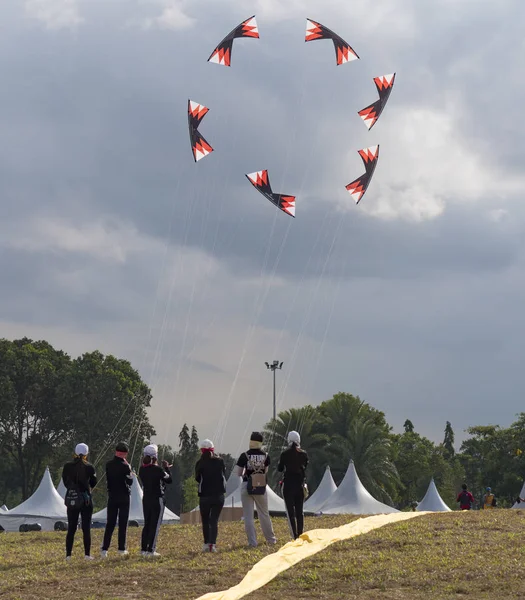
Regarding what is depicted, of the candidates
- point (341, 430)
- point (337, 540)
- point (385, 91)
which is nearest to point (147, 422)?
point (341, 430)

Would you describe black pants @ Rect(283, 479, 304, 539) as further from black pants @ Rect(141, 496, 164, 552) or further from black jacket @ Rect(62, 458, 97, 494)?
black jacket @ Rect(62, 458, 97, 494)

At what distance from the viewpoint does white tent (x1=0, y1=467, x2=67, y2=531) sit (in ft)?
145

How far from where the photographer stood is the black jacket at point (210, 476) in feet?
56.6

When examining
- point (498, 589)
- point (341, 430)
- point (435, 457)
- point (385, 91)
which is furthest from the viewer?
point (435, 457)

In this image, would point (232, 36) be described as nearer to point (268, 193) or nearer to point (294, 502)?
point (268, 193)

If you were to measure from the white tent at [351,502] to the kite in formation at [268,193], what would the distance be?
1481cm

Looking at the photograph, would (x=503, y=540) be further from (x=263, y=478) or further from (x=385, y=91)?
(x=385, y=91)

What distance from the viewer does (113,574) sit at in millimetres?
14805

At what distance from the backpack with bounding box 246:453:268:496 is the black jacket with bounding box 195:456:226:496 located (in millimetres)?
582

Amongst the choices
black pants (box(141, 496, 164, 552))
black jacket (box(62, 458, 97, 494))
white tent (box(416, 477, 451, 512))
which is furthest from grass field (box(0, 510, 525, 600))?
white tent (box(416, 477, 451, 512))

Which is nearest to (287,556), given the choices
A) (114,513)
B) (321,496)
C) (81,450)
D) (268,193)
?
(114,513)

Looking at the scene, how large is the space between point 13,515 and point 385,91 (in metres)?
27.7

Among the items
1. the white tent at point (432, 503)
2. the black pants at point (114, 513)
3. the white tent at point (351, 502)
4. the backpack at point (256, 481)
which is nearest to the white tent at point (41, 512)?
the white tent at point (351, 502)

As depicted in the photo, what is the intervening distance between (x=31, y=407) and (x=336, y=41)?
170 ft
